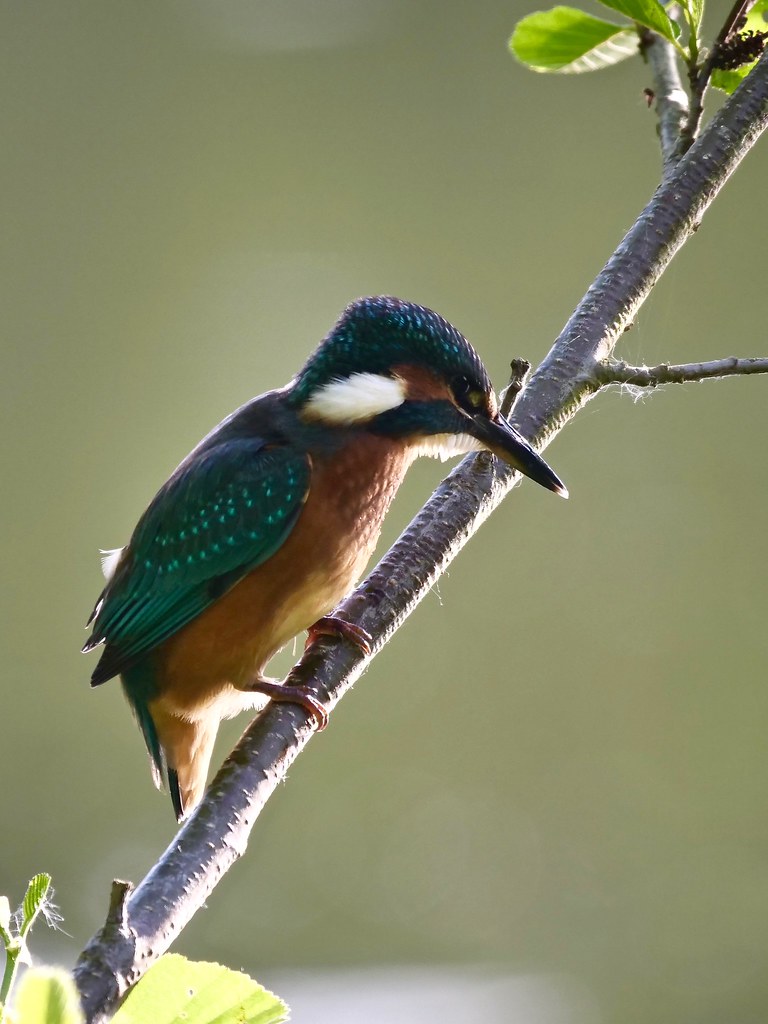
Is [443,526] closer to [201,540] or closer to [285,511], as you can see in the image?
[285,511]

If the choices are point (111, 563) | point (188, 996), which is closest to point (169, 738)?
point (111, 563)

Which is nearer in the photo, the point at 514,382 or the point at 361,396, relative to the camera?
the point at 514,382

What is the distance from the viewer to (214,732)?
138cm

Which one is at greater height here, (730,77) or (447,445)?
(730,77)

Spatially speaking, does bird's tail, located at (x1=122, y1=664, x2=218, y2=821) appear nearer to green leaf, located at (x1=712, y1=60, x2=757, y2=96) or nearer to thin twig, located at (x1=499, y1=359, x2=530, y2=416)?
thin twig, located at (x1=499, y1=359, x2=530, y2=416)

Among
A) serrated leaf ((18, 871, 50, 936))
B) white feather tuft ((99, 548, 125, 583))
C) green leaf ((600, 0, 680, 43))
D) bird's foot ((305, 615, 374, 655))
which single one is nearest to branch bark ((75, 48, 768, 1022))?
bird's foot ((305, 615, 374, 655))

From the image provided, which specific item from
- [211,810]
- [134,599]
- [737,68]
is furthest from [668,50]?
[211,810]

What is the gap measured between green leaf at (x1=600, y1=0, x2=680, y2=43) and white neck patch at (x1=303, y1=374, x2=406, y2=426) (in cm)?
42

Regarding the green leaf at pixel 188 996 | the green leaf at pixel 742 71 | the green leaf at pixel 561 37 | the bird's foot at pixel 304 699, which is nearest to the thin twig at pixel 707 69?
the green leaf at pixel 742 71

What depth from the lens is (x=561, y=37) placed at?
1312 millimetres

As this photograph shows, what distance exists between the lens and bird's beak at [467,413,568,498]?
3.73 feet

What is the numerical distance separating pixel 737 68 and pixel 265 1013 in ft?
3.46

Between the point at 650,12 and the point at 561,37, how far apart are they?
187 mm

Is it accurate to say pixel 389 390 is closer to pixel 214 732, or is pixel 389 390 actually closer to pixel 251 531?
pixel 251 531
